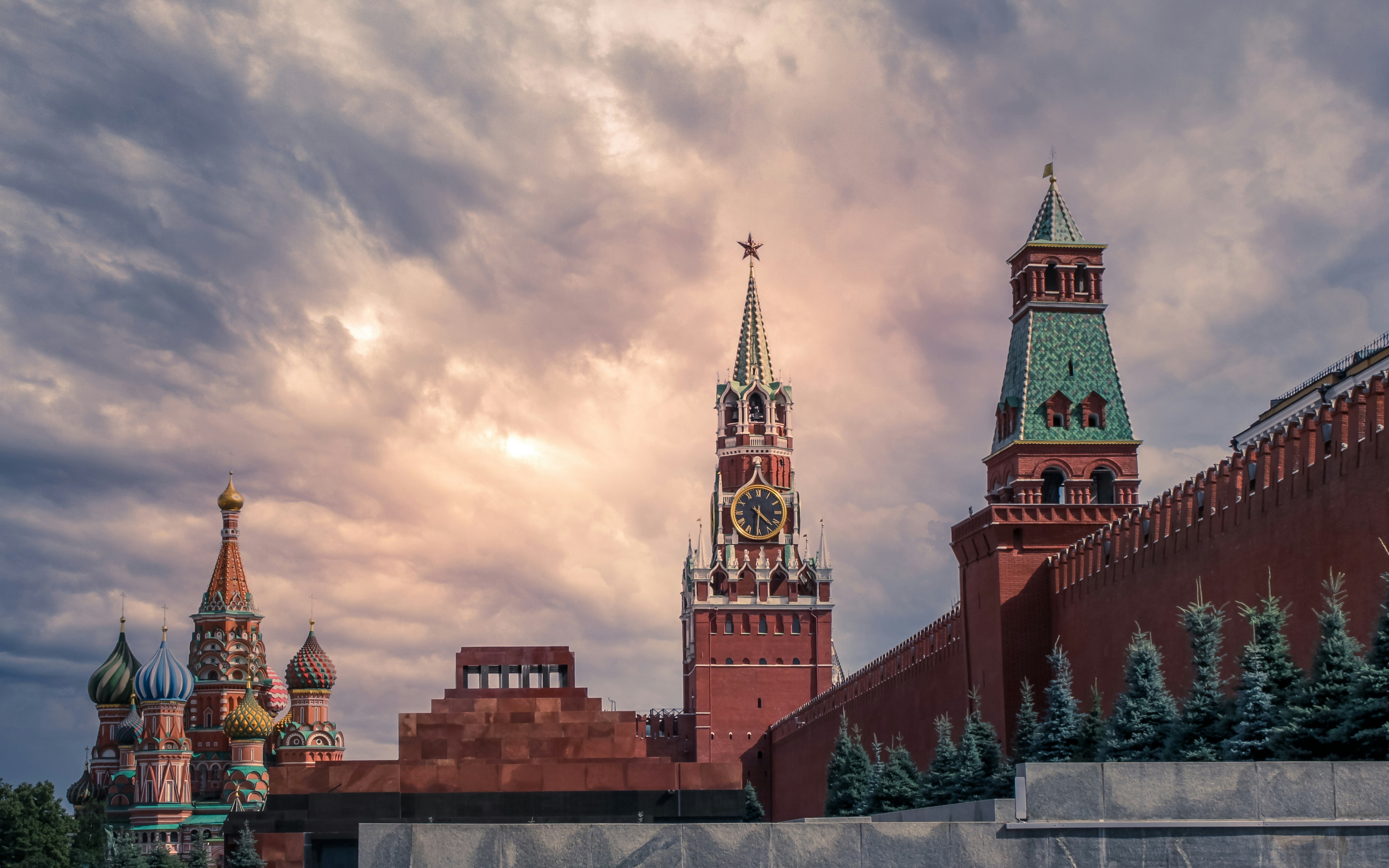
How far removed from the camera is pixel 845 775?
148 feet

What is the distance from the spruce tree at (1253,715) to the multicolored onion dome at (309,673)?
76.3 m

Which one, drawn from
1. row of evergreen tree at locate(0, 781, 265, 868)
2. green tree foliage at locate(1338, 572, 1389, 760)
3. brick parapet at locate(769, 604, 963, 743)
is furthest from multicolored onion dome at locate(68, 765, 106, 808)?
green tree foliage at locate(1338, 572, 1389, 760)

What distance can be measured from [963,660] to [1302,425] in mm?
13578

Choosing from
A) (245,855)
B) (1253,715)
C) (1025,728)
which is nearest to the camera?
(1253,715)

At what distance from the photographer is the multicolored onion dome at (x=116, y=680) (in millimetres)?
95000

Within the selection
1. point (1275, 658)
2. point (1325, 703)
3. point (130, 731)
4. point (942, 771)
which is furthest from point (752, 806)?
point (1325, 703)

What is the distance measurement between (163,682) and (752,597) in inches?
1168

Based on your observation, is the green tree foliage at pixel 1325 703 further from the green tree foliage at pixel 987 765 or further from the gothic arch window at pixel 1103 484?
the gothic arch window at pixel 1103 484

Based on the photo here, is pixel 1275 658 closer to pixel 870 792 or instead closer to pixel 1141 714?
pixel 1141 714

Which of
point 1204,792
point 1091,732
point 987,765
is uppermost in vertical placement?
point 1091,732

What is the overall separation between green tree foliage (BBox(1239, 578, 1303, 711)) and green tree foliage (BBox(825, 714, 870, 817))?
22.0m

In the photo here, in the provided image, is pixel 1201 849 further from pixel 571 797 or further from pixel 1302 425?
pixel 571 797

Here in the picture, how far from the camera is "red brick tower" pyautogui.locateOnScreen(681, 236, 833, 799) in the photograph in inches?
3164

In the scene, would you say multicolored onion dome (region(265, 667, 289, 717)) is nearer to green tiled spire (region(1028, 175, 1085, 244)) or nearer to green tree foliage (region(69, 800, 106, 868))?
green tree foliage (region(69, 800, 106, 868))
